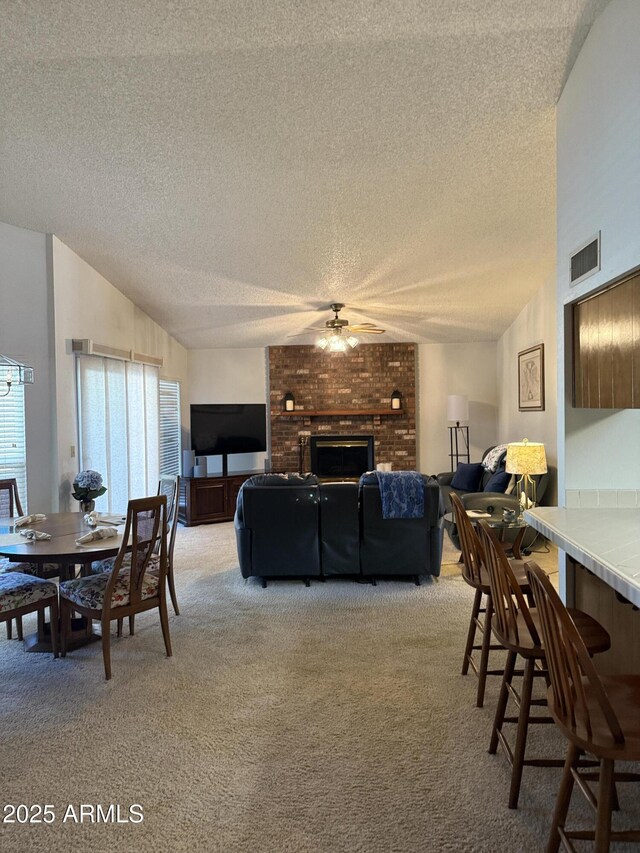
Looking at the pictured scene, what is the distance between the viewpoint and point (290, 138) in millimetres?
3635

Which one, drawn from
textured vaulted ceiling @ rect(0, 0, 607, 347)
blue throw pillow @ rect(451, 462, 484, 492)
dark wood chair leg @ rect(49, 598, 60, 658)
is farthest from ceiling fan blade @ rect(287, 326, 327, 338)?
→ dark wood chair leg @ rect(49, 598, 60, 658)

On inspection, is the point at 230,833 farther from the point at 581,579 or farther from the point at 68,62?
the point at 68,62

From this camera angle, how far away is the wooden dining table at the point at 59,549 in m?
3.07

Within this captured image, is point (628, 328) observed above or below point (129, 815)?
above

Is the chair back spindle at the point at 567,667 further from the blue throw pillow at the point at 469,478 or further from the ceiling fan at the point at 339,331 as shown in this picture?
the blue throw pillow at the point at 469,478

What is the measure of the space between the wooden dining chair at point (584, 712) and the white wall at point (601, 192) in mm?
1495

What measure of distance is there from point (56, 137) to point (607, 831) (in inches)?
175

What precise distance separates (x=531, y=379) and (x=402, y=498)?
3.03m

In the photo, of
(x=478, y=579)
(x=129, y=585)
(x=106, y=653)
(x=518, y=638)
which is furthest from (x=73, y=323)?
(x=518, y=638)

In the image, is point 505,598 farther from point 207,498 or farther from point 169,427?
point 169,427

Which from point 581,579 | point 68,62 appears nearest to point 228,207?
point 68,62

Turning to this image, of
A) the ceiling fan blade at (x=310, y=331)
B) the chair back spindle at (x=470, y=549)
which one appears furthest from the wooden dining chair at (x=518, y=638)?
the ceiling fan blade at (x=310, y=331)

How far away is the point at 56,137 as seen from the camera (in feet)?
11.8

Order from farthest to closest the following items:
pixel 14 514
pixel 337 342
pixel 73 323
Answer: pixel 337 342 < pixel 73 323 < pixel 14 514
